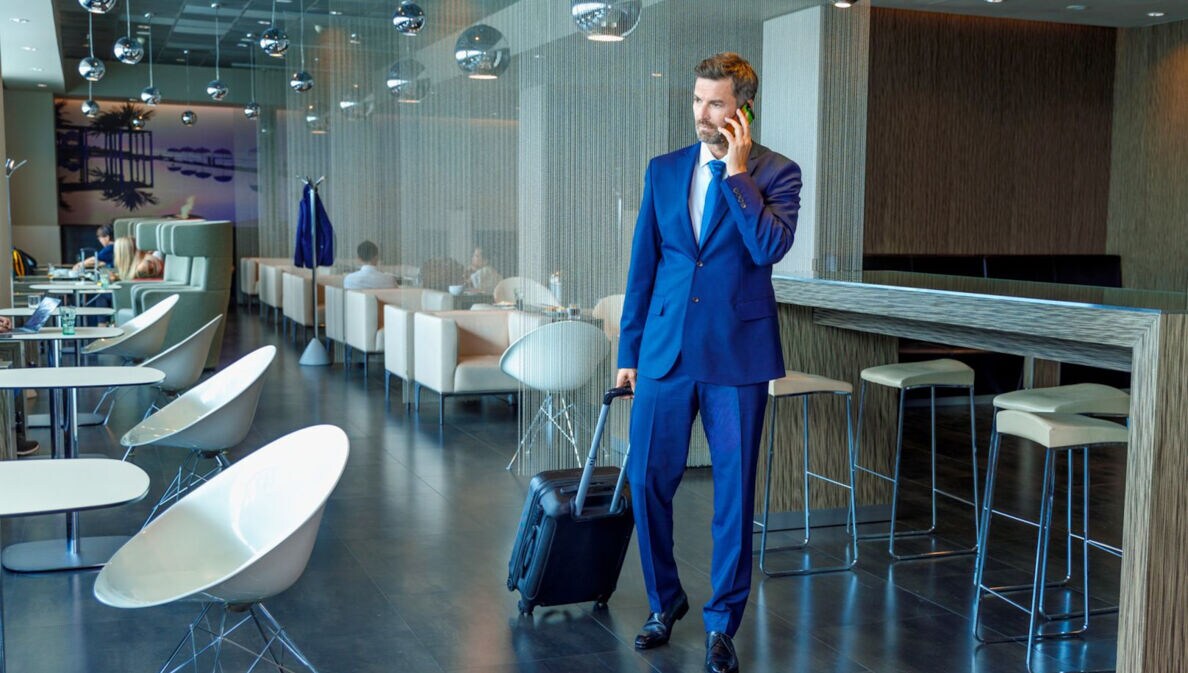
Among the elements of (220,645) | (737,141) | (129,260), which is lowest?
(220,645)

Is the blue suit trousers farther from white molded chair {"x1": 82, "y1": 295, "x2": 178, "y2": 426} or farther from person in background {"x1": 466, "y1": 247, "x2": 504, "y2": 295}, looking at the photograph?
white molded chair {"x1": 82, "y1": 295, "x2": 178, "y2": 426}

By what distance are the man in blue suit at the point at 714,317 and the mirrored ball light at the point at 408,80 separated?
195 inches

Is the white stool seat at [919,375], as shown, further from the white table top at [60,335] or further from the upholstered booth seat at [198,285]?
the upholstered booth seat at [198,285]

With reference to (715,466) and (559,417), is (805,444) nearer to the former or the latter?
(715,466)

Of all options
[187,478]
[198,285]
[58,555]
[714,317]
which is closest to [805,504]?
[714,317]

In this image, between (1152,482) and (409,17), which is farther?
(409,17)

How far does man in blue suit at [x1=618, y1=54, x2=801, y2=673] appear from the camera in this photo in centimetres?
324

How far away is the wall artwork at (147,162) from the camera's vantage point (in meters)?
18.3

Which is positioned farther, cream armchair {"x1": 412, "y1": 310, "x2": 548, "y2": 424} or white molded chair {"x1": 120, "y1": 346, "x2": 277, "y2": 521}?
cream armchair {"x1": 412, "y1": 310, "x2": 548, "y2": 424}

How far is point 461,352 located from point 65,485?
5.42 metres

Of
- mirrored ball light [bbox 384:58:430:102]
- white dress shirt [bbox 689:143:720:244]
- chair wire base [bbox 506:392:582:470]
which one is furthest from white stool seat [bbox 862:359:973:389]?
mirrored ball light [bbox 384:58:430:102]

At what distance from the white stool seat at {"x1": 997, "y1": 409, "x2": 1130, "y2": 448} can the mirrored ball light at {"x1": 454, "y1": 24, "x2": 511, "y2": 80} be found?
401 centimetres

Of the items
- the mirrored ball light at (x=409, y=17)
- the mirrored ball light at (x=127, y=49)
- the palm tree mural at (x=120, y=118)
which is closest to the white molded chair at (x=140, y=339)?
the mirrored ball light at (x=409, y=17)

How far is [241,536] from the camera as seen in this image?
294 centimetres
